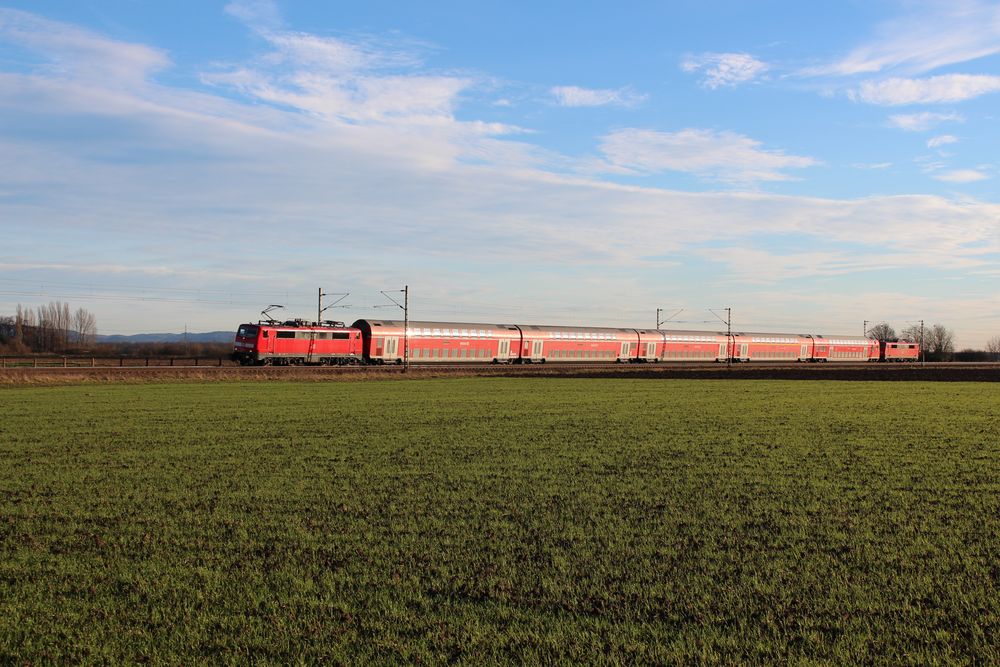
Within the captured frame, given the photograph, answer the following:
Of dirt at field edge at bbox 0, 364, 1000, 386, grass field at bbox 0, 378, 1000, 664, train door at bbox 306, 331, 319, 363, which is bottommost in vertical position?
grass field at bbox 0, 378, 1000, 664

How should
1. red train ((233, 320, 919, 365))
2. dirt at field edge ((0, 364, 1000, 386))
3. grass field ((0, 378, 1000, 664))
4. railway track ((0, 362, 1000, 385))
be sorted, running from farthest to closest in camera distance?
red train ((233, 320, 919, 365)) < railway track ((0, 362, 1000, 385)) < dirt at field edge ((0, 364, 1000, 386)) < grass field ((0, 378, 1000, 664))

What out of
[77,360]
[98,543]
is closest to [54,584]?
[98,543]

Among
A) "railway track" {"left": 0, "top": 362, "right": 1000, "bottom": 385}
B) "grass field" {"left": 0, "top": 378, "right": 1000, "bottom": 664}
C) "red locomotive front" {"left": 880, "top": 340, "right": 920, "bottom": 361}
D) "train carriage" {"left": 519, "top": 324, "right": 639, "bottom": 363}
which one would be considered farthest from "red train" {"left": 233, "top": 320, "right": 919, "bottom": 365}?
"grass field" {"left": 0, "top": 378, "right": 1000, "bottom": 664}

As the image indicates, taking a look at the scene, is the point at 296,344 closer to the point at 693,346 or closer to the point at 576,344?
the point at 576,344

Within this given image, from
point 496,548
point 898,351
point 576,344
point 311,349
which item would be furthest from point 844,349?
point 496,548

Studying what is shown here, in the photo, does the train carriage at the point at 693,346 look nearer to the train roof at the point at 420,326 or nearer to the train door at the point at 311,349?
the train roof at the point at 420,326

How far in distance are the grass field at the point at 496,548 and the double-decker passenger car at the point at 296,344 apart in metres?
42.1

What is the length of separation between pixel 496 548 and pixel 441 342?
6490 centimetres

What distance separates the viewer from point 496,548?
378 inches

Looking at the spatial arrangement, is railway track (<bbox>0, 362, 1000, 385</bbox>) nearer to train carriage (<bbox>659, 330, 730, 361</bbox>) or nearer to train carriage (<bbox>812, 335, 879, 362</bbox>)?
train carriage (<bbox>659, 330, 730, 361</bbox>)

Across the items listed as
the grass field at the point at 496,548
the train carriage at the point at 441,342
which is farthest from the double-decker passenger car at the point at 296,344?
the grass field at the point at 496,548

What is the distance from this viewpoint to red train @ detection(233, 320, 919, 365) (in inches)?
2544

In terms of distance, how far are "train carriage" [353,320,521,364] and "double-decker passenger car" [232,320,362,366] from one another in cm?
220

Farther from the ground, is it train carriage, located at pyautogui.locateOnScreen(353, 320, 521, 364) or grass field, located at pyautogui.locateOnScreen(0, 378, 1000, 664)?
train carriage, located at pyautogui.locateOnScreen(353, 320, 521, 364)
